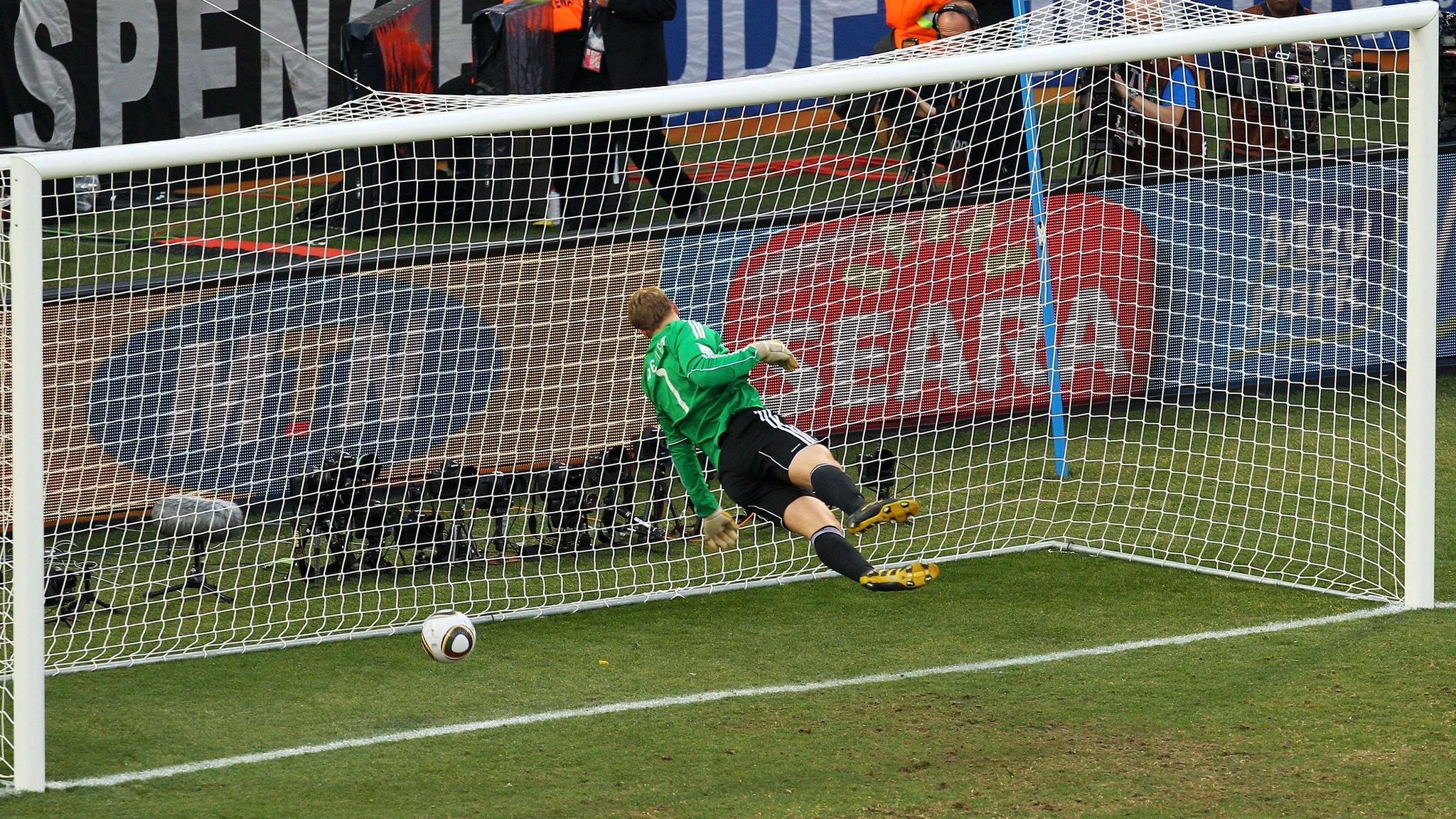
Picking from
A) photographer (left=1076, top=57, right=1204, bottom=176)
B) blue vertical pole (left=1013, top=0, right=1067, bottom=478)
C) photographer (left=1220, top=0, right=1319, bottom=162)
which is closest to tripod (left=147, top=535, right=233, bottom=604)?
blue vertical pole (left=1013, top=0, right=1067, bottom=478)

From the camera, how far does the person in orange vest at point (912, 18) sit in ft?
38.6

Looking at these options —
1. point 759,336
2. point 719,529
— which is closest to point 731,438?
point 719,529

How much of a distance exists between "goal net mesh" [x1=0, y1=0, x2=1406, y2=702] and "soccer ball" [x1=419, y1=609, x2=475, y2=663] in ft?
3.57

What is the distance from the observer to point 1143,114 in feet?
31.6

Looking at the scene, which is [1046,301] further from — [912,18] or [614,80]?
[614,80]

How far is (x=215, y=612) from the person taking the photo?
759 centimetres

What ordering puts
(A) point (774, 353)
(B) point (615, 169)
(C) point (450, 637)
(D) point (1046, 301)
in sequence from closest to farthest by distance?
(C) point (450, 637) < (A) point (774, 353) < (B) point (615, 169) < (D) point (1046, 301)

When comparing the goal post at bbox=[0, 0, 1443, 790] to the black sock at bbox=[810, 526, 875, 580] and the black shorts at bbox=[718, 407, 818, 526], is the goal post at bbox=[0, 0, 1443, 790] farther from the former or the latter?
the black sock at bbox=[810, 526, 875, 580]

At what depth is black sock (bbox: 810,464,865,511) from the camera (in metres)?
6.68

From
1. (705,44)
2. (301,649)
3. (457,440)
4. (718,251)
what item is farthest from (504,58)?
(301,649)

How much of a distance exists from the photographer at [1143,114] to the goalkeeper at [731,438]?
3008 mm

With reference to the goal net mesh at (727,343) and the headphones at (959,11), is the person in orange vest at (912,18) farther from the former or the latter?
the goal net mesh at (727,343)

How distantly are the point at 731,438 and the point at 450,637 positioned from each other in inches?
57.3

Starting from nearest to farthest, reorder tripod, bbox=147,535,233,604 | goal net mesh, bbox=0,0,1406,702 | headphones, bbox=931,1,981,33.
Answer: tripod, bbox=147,535,233,604 < goal net mesh, bbox=0,0,1406,702 < headphones, bbox=931,1,981,33
